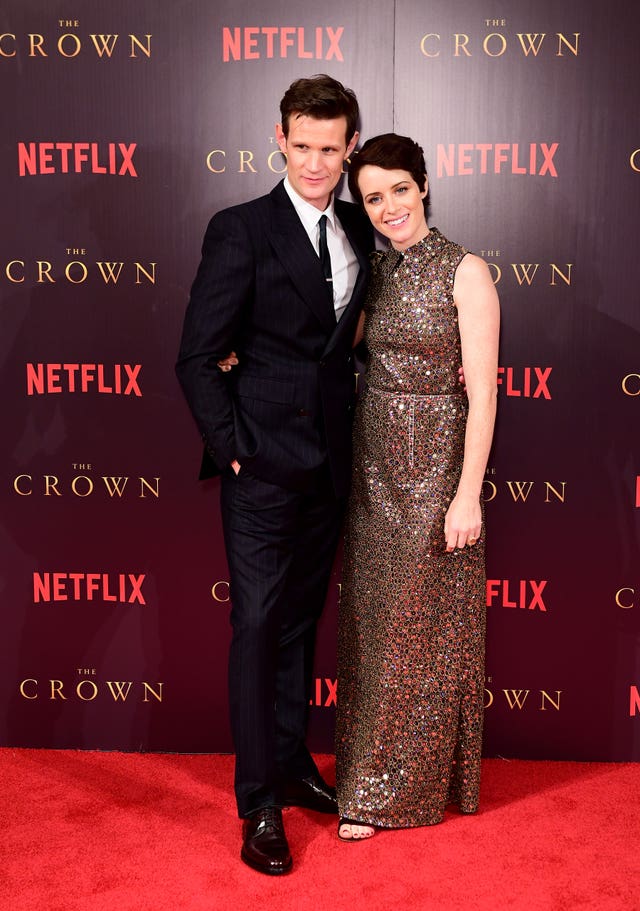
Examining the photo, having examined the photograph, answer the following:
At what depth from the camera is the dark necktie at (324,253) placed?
222cm

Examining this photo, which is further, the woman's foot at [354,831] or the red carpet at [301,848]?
the woman's foot at [354,831]

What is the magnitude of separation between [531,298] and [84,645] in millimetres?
1683

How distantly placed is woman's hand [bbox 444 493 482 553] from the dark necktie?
1.91 ft

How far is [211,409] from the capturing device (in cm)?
217

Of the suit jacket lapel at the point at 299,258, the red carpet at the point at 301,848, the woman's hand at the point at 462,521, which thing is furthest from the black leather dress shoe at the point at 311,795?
the suit jacket lapel at the point at 299,258

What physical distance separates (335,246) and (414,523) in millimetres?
705

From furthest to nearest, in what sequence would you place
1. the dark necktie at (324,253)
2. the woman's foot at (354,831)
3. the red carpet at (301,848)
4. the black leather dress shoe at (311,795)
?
the black leather dress shoe at (311,795), the woman's foot at (354,831), the dark necktie at (324,253), the red carpet at (301,848)

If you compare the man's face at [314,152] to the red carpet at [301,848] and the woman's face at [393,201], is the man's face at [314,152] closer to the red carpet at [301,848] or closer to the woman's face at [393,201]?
the woman's face at [393,201]

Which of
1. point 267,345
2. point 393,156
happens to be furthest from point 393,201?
point 267,345

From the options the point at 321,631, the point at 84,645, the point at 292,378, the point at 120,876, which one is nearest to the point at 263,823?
the point at 120,876

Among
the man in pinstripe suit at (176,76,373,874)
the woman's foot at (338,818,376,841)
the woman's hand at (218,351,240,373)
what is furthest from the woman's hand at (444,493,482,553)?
the woman's foot at (338,818,376,841)

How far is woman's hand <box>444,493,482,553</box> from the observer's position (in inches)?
88.1

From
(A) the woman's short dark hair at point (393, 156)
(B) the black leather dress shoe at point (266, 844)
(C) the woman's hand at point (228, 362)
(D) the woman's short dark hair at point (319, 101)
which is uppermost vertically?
(D) the woman's short dark hair at point (319, 101)

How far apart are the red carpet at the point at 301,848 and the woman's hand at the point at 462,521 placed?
0.77 m
